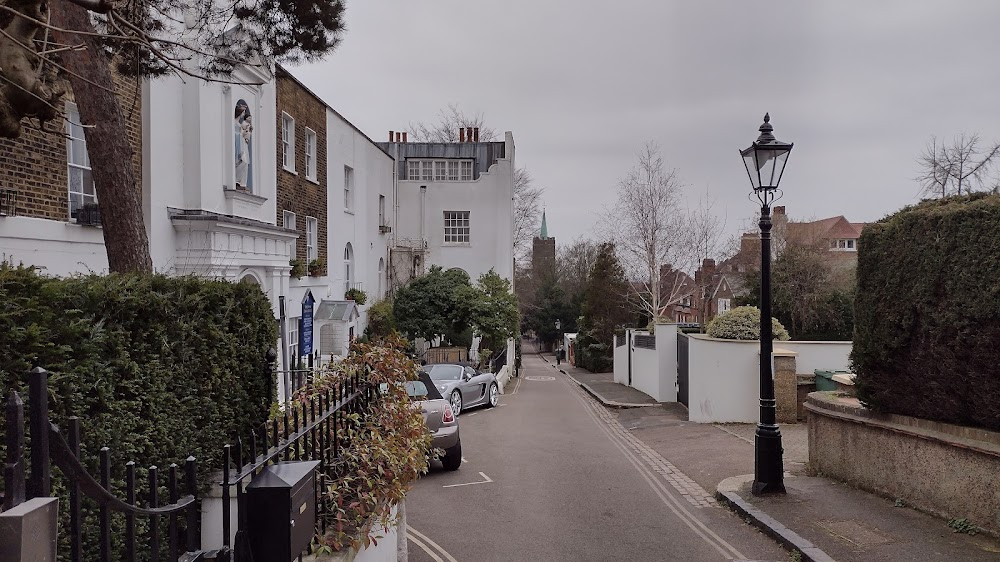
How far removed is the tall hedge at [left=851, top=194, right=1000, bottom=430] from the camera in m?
6.89

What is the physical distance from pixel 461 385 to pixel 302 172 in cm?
886

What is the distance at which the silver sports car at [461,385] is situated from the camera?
61.1ft

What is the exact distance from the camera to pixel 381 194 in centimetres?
3459

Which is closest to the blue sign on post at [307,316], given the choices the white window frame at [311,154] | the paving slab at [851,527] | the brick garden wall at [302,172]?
the brick garden wall at [302,172]

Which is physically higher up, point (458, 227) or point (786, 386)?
point (458, 227)

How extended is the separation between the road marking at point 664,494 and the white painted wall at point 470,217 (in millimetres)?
19676

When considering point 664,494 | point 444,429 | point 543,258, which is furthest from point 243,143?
point 543,258

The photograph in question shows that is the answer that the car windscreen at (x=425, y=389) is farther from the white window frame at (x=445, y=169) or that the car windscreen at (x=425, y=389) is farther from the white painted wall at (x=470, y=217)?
the white window frame at (x=445, y=169)

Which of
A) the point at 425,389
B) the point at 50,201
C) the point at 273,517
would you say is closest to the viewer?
the point at 273,517

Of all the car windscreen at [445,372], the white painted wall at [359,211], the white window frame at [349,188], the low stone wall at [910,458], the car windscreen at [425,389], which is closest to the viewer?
the low stone wall at [910,458]

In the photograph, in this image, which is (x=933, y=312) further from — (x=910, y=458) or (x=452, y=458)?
(x=452, y=458)

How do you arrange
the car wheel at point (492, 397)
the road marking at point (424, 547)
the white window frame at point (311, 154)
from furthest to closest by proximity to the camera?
1. the white window frame at point (311, 154)
2. the car wheel at point (492, 397)
3. the road marking at point (424, 547)

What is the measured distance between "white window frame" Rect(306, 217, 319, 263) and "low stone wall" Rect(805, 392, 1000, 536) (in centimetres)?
1730

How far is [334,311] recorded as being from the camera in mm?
23781
